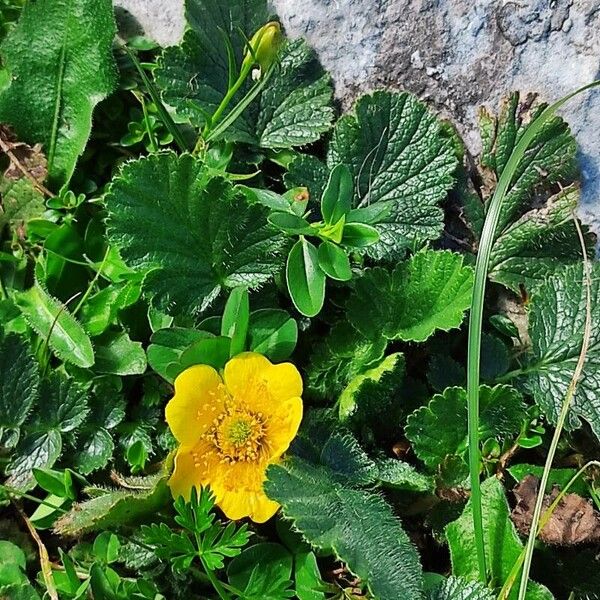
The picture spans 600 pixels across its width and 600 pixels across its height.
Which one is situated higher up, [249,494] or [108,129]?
[108,129]

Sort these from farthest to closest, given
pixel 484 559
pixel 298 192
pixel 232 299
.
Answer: pixel 298 192
pixel 232 299
pixel 484 559

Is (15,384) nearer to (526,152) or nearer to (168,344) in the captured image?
(168,344)

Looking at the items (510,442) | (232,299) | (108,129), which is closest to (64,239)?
(108,129)

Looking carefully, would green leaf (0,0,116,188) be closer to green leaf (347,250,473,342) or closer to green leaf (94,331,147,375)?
green leaf (94,331,147,375)

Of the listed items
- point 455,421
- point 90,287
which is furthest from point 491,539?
point 90,287

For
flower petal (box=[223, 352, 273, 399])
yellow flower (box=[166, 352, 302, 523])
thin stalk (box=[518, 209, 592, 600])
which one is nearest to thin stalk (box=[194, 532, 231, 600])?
yellow flower (box=[166, 352, 302, 523])

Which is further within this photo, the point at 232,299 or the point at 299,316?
the point at 299,316

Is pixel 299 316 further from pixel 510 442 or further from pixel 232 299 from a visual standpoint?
pixel 510 442
